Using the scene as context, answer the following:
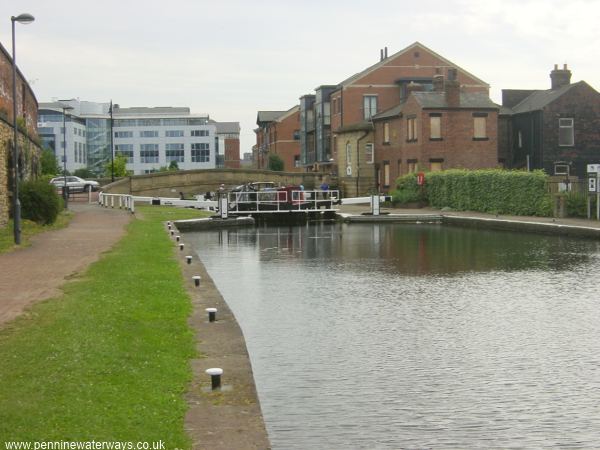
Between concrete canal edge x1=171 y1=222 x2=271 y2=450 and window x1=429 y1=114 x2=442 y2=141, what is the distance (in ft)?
151

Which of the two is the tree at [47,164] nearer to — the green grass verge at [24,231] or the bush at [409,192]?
the bush at [409,192]

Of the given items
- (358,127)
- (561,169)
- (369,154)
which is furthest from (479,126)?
(358,127)

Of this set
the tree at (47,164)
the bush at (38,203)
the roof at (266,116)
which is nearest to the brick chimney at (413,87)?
the bush at (38,203)

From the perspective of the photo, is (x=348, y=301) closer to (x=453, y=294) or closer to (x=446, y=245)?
(x=453, y=294)

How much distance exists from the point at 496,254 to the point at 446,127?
108 feet

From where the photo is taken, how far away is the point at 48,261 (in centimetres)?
2022


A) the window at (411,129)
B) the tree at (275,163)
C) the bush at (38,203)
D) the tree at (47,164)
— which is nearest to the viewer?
the bush at (38,203)

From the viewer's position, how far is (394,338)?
12.5 meters

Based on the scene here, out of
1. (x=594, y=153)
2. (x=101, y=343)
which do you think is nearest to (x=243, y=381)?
(x=101, y=343)

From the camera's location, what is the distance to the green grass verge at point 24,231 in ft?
79.5

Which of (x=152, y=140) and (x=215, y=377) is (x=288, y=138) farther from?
(x=215, y=377)

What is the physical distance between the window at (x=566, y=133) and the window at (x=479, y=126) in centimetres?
553

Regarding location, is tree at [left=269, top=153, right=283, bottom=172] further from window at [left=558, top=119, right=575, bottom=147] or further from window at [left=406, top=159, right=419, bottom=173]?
window at [left=558, top=119, right=575, bottom=147]

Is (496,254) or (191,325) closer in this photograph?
(191,325)
